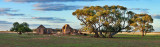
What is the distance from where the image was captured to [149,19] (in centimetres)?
8706

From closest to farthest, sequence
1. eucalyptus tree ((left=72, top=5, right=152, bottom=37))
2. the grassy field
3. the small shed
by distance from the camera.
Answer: the grassy field → eucalyptus tree ((left=72, top=5, right=152, bottom=37)) → the small shed

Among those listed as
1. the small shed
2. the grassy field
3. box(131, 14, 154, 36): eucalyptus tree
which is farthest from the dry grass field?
the small shed

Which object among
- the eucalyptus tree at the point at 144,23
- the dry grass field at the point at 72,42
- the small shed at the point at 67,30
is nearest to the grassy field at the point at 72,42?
the dry grass field at the point at 72,42

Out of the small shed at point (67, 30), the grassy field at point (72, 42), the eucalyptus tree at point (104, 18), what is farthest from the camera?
the small shed at point (67, 30)

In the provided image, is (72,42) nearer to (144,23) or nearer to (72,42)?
(72,42)

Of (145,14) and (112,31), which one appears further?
(145,14)

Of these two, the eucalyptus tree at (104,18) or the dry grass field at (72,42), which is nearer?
the dry grass field at (72,42)

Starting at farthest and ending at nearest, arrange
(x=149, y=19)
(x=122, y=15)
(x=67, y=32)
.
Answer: (x=67, y=32)
(x=149, y=19)
(x=122, y=15)

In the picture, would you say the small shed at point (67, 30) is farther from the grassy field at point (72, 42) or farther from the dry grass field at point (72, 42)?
the grassy field at point (72, 42)

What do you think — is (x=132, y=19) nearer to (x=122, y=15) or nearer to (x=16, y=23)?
(x=122, y=15)

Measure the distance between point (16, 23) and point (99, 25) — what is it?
101786mm

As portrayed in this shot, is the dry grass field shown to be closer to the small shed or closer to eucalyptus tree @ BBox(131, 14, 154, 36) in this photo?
eucalyptus tree @ BBox(131, 14, 154, 36)

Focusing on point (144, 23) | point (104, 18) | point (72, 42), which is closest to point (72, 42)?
point (72, 42)

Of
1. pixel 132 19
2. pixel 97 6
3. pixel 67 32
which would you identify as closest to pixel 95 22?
pixel 97 6
